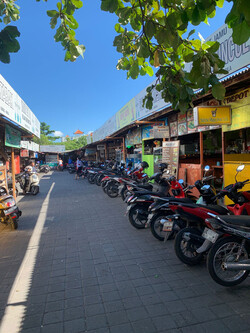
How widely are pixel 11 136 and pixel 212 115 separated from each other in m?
6.74

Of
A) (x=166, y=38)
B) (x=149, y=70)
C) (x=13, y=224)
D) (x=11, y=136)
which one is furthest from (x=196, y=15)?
(x=11, y=136)

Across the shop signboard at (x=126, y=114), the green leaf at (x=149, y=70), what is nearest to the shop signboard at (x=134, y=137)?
the shop signboard at (x=126, y=114)

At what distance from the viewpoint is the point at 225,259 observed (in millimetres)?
2758

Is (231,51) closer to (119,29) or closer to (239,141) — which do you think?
(239,141)

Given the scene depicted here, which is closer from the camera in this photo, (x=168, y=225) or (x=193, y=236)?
(x=193, y=236)

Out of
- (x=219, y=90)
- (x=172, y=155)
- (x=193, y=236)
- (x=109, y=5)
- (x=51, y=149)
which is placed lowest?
(x=193, y=236)

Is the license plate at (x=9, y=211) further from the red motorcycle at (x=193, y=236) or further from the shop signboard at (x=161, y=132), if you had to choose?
the shop signboard at (x=161, y=132)

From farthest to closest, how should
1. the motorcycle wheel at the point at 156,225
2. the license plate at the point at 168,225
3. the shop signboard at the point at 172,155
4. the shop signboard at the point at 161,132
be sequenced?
the shop signboard at the point at 161,132, the shop signboard at the point at 172,155, the motorcycle wheel at the point at 156,225, the license plate at the point at 168,225

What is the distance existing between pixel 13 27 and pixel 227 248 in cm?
325

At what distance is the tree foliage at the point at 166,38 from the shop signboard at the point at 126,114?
392 inches

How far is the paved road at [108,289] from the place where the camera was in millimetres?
2328

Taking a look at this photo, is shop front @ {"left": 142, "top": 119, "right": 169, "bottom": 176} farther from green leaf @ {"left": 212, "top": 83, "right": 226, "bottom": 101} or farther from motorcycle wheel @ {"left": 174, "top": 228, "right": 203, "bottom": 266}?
green leaf @ {"left": 212, "top": 83, "right": 226, "bottom": 101}

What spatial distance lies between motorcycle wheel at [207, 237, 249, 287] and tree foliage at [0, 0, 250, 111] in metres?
1.67

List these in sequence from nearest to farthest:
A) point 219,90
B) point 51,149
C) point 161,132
→ 1. point 219,90
2. point 161,132
3. point 51,149
